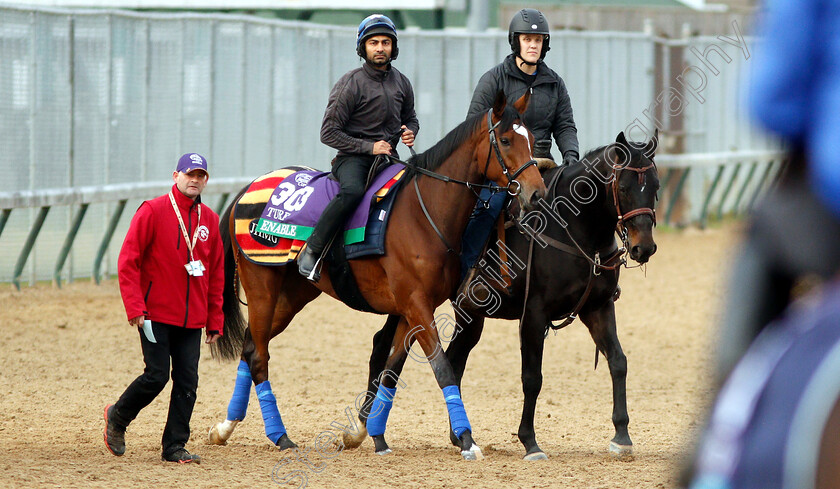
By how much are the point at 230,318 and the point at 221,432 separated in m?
0.78

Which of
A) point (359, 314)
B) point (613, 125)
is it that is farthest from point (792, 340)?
point (613, 125)

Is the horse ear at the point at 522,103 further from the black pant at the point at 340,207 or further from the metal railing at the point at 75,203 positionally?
the metal railing at the point at 75,203

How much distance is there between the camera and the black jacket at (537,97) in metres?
7.27

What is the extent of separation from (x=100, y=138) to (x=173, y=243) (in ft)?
20.5

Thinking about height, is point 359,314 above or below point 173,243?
below

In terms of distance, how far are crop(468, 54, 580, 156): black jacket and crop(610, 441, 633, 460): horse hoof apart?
198 cm

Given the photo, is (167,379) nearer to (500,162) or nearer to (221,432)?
(221,432)

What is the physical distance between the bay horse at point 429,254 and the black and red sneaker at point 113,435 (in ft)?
2.58

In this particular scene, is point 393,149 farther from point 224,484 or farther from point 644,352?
point 644,352

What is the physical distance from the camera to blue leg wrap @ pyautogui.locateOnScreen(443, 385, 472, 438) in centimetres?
618

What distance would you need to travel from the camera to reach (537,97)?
7.29 meters

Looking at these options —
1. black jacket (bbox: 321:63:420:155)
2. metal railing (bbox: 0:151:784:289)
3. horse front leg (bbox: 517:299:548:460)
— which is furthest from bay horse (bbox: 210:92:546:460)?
metal railing (bbox: 0:151:784:289)

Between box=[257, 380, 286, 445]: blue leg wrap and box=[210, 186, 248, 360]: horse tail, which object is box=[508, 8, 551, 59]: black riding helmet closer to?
box=[210, 186, 248, 360]: horse tail

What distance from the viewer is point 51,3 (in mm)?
15117
